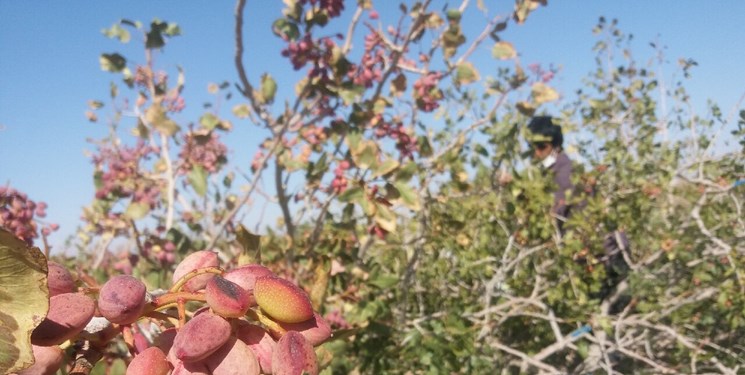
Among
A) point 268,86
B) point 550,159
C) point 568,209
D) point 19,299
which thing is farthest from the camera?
point 550,159

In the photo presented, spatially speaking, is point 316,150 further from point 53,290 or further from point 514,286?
point 53,290

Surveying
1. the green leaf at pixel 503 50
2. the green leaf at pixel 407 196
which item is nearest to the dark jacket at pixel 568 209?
the green leaf at pixel 503 50

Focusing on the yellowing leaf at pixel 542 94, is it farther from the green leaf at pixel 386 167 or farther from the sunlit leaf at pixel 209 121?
the sunlit leaf at pixel 209 121

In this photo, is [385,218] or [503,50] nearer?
[385,218]

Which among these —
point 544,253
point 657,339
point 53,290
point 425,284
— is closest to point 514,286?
point 544,253

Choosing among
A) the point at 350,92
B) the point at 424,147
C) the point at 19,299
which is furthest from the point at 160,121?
the point at 19,299

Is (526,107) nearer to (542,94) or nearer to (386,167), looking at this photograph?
(542,94)
